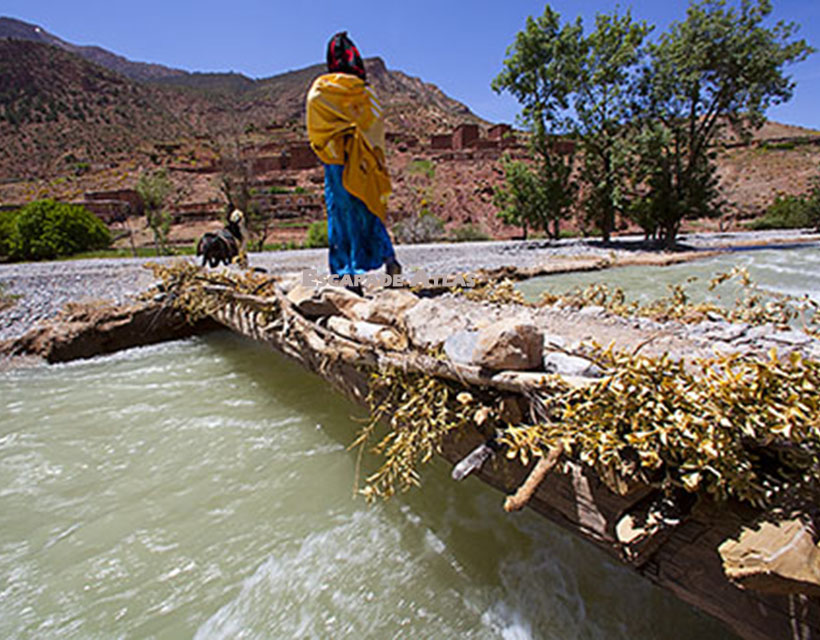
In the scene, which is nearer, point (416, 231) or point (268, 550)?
point (268, 550)

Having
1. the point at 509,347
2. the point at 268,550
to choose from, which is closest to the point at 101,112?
the point at 268,550

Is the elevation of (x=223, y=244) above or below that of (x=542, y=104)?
below

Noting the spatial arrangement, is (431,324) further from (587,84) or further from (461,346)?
(587,84)

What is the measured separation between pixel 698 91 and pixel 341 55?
14036 millimetres

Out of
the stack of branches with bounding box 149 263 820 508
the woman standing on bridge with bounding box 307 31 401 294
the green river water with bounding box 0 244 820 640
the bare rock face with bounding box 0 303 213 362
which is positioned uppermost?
the woman standing on bridge with bounding box 307 31 401 294

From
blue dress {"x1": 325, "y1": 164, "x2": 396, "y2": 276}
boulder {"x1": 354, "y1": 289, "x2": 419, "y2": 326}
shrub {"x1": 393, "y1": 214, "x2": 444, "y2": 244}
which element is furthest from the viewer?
shrub {"x1": 393, "y1": 214, "x2": 444, "y2": 244}

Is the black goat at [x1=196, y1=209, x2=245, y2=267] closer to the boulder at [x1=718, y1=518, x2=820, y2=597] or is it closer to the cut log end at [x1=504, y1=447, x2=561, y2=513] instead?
the cut log end at [x1=504, y1=447, x2=561, y2=513]

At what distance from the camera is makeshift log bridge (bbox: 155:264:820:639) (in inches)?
36.6

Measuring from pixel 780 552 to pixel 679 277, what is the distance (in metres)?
7.76

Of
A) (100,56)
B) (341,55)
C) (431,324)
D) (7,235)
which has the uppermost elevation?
(100,56)

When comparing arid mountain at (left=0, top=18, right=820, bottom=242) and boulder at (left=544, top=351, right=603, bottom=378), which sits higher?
arid mountain at (left=0, top=18, right=820, bottom=242)

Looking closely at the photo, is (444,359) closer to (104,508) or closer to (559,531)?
(559,531)

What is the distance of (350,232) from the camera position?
411cm

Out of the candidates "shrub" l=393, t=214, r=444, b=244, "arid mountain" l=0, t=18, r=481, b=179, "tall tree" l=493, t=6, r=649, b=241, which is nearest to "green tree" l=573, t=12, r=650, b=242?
"tall tree" l=493, t=6, r=649, b=241
